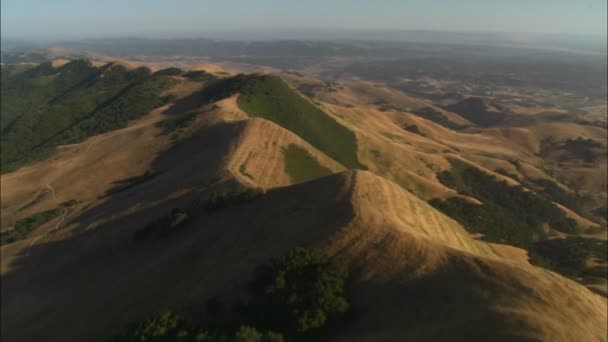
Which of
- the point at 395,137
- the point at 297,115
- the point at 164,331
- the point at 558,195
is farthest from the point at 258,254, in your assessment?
the point at 558,195

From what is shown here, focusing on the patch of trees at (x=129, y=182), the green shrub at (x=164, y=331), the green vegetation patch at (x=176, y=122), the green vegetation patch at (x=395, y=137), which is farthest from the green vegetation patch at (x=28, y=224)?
the green vegetation patch at (x=395, y=137)

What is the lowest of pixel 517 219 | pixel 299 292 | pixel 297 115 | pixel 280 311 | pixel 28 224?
pixel 517 219

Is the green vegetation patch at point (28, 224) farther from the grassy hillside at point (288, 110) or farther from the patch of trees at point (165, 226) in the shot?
the grassy hillside at point (288, 110)

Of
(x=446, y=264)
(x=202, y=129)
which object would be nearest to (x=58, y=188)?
Answer: (x=202, y=129)

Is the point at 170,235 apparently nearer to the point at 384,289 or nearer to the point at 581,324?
the point at 384,289

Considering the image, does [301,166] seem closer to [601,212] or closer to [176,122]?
[176,122]

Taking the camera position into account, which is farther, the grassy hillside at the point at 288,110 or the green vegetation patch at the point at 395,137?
the green vegetation patch at the point at 395,137

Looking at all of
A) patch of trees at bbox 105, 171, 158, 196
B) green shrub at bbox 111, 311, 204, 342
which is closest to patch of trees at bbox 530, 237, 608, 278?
green shrub at bbox 111, 311, 204, 342
